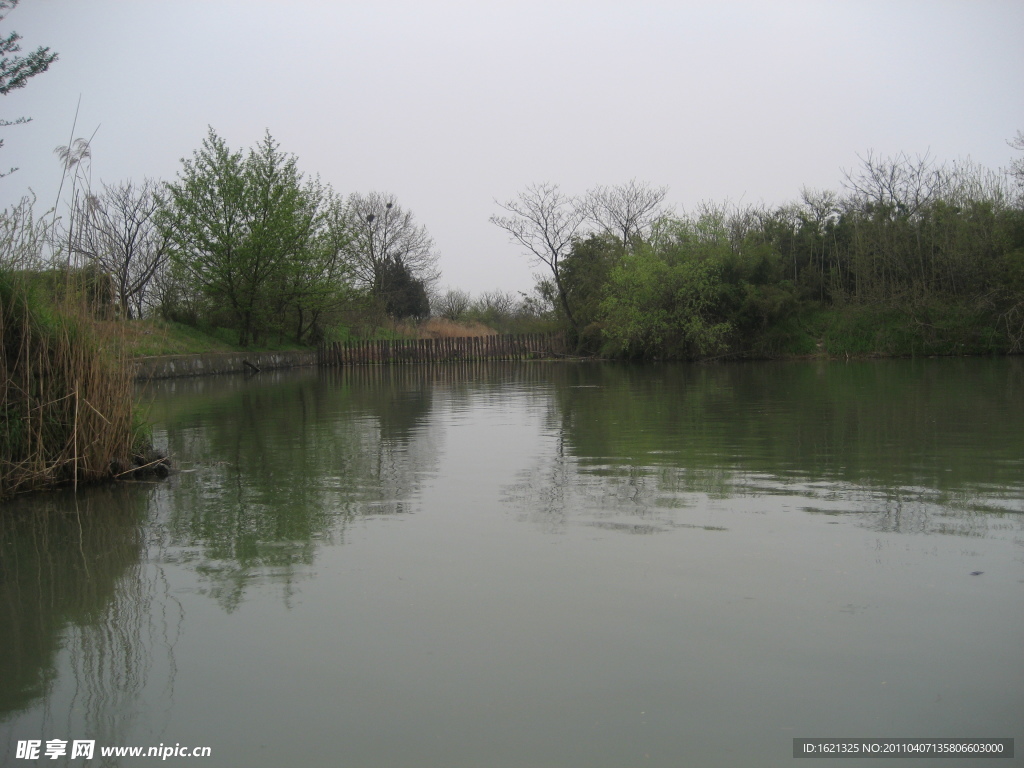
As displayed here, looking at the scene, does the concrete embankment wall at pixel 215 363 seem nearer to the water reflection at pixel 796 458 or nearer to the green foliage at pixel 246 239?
the green foliage at pixel 246 239

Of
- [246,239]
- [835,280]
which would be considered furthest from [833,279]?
[246,239]


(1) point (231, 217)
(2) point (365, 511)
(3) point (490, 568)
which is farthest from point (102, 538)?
(1) point (231, 217)

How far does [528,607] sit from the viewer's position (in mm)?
4227

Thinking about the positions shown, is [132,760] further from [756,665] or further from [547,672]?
[756,665]

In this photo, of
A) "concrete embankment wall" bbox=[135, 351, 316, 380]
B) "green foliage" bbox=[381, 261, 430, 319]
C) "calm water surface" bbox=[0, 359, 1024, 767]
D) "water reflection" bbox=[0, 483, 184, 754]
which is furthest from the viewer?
"green foliage" bbox=[381, 261, 430, 319]

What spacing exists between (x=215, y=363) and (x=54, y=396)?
26906mm

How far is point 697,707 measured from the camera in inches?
123

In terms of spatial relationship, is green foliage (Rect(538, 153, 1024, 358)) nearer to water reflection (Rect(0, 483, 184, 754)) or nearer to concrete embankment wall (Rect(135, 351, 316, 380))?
concrete embankment wall (Rect(135, 351, 316, 380))

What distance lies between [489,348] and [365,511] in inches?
1446

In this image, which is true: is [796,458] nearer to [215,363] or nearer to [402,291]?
[215,363]

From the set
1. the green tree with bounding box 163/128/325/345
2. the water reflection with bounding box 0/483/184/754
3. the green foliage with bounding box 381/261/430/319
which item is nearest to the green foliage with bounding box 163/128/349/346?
the green tree with bounding box 163/128/325/345

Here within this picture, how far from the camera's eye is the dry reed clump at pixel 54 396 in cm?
734

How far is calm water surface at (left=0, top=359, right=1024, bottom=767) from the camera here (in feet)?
10.1

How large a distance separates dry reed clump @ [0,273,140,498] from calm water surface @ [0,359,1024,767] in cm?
42
